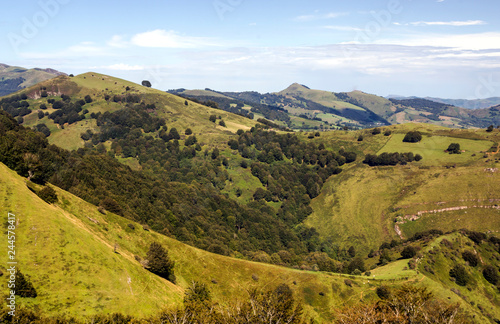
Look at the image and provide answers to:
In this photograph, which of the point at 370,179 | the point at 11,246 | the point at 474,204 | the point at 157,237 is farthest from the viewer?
the point at 370,179

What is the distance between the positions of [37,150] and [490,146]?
19906cm

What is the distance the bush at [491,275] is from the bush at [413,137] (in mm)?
112868

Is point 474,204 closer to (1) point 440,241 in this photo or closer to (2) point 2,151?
(1) point 440,241

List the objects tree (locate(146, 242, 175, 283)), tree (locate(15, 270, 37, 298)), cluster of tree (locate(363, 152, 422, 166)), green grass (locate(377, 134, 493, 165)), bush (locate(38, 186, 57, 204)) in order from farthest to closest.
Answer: cluster of tree (locate(363, 152, 422, 166)) < green grass (locate(377, 134, 493, 165)) < tree (locate(146, 242, 175, 283)) < bush (locate(38, 186, 57, 204)) < tree (locate(15, 270, 37, 298))

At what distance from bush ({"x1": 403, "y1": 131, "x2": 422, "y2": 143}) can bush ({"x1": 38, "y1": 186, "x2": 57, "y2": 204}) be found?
628 feet

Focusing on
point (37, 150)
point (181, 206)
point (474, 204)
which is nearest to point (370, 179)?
point (474, 204)

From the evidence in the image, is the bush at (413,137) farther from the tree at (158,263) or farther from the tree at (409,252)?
the tree at (158,263)

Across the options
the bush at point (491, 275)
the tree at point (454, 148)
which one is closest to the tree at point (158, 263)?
the bush at point (491, 275)

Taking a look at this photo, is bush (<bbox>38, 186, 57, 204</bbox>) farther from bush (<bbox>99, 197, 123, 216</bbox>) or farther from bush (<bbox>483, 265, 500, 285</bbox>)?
bush (<bbox>483, 265, 500, 285</bbox>)

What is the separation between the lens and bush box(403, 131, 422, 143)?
593 feet

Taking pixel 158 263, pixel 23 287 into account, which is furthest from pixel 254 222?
pixel 23 287

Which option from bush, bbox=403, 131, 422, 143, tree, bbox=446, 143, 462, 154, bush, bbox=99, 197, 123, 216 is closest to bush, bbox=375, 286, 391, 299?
bush, bbox=99, 197, 123, 216

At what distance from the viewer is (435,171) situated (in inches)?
5723

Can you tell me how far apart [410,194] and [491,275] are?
5798 centimetres
